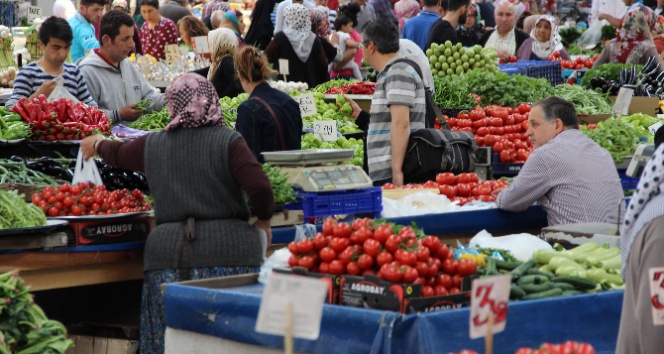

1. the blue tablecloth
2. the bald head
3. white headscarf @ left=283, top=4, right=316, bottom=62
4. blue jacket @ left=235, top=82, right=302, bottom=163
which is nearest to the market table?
the blue tablecloth

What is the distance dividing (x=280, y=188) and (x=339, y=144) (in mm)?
3214

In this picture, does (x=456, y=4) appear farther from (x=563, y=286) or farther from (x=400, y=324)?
(x=400, y=324)

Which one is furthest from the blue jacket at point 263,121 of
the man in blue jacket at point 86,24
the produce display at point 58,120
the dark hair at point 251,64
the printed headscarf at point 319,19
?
the printed headscarf at point 319,19

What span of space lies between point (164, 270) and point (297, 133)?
2.05m

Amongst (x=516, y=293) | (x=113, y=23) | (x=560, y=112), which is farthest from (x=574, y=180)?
(x=113, y=23)

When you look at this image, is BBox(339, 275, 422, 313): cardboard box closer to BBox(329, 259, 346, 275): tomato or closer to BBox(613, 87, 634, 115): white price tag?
BBox(329, 259, 346, 275): tomato

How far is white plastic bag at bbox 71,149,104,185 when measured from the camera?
231 inches

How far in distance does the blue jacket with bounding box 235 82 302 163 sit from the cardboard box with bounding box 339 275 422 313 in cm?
262

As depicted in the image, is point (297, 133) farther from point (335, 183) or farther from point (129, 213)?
point (129, 213)

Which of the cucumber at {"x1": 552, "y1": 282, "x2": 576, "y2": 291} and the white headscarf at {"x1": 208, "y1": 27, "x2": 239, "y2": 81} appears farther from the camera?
the white headscarf at {"x1": 208, "y1": 27, "x2": 239, "y2": 81}

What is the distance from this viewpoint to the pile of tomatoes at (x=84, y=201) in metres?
5.55

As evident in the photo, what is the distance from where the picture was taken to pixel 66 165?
6316mm

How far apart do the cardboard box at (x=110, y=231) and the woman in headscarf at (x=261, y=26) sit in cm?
822

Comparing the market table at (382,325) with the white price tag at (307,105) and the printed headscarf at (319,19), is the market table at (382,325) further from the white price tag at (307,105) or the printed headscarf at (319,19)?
the printed headscarf at (319,19)
